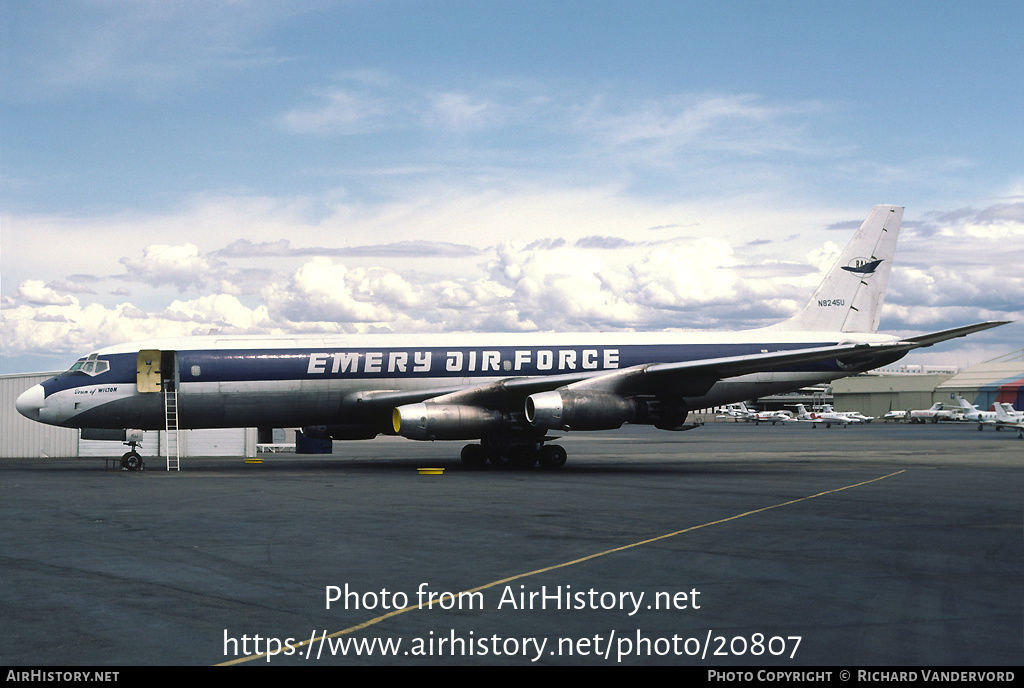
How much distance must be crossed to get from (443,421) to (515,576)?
16.3 metres

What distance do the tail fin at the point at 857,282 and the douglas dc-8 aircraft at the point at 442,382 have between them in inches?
98.5

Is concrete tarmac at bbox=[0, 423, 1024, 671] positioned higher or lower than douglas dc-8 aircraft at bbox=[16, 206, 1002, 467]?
lower

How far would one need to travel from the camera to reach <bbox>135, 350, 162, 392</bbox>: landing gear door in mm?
28109

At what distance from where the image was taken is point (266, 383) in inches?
1123

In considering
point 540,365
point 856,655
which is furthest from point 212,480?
point 856,655

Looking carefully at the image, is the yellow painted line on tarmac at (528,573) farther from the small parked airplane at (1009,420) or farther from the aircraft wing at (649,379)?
the small parked airplane at (1009,420)

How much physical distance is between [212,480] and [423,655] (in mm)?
19436

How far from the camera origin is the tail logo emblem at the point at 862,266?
3416 cm

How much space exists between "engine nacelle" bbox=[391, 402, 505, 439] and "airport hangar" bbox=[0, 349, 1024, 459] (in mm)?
17646

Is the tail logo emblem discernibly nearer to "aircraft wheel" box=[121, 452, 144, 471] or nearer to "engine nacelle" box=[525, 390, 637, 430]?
"engine nacelle" box=[525, 390, 637, 430]

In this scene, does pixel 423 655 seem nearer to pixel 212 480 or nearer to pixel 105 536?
pixel 105 536

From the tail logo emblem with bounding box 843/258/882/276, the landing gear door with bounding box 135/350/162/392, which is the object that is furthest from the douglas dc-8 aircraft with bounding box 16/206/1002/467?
the tail logo emblem with bounding box 843/258/882/276

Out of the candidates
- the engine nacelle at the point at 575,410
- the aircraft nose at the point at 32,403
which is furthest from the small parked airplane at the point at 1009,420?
the aircraft nose at the point at 32,403

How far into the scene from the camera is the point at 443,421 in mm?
26328
